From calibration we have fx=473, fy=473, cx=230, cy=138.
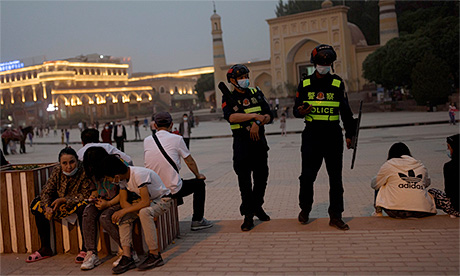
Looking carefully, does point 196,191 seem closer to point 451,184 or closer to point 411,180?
point 411,180

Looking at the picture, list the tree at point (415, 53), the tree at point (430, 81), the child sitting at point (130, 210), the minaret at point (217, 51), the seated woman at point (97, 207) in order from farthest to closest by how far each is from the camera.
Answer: the minaret at point (217, 51) → the tree at point (415, 53) → the tree at point (430, 81) → the seated woman at point (97, 207) → the child sitting at point (130, 210)

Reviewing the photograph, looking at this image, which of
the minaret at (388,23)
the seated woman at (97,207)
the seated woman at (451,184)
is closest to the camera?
the seated woman at (97,207)

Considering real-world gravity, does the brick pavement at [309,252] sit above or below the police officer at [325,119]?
below

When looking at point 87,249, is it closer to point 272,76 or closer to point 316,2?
point 272,76

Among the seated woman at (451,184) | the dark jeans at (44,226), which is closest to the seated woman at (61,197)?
the dark jeans at (44,226)

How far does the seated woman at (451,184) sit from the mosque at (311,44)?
128 ft

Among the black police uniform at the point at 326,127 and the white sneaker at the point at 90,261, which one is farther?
the black police uniform at the point at 326,127

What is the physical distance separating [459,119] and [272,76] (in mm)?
27028

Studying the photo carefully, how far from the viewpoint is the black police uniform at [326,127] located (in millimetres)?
4855

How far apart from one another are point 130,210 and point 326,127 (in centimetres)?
214

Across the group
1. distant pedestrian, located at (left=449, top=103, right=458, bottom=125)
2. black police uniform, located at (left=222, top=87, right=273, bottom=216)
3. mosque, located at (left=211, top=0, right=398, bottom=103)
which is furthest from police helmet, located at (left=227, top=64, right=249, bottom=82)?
mosque, located at (left=211, top=0, right=398, bottom=103)

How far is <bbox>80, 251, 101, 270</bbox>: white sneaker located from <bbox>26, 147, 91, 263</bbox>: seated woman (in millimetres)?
184

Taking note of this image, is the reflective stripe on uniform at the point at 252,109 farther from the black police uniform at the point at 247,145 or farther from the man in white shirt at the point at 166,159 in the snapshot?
the man in white shirt at the point at 166,159

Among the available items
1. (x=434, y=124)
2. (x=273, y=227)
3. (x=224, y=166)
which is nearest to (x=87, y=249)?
(x=273, y=227)
